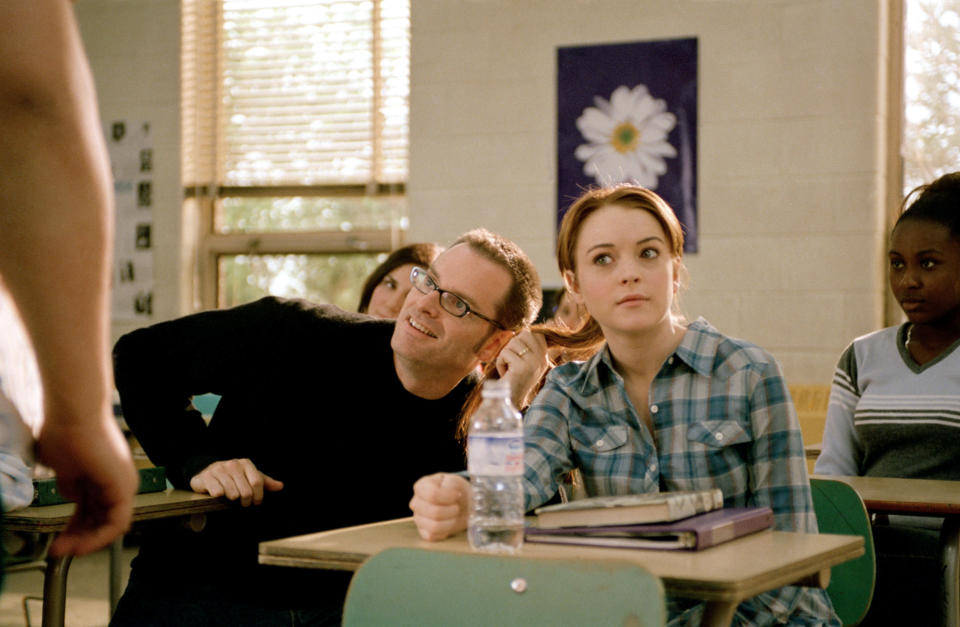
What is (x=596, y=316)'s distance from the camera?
1773mm

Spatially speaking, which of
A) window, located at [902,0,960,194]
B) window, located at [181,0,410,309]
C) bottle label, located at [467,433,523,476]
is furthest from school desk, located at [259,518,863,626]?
window, located at [181,0,410,309]

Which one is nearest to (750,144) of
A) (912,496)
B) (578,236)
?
(912,496)

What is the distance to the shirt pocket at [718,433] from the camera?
162cm

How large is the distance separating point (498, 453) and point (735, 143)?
364cm

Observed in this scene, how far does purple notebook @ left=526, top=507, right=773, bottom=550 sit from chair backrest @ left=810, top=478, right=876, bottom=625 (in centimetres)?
62

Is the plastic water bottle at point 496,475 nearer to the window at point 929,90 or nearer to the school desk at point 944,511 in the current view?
the school desk at point 944,511

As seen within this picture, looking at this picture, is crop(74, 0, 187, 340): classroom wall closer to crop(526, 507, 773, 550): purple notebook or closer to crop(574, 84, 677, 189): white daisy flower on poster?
crop(574, 84, 677, 189): white daisy flower on poster

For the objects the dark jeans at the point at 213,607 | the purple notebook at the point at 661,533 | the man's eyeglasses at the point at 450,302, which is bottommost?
the dark jeans at the point at 213,607

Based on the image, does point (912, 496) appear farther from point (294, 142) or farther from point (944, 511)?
point (294, 142)

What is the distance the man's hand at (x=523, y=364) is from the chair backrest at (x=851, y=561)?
57 centimetres

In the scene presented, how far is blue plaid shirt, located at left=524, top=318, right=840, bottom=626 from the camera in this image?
1614mm

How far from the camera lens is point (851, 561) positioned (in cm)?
193

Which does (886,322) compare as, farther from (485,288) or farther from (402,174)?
(485,288)

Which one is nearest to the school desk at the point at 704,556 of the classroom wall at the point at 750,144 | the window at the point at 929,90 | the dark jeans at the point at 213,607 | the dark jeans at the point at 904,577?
the dark jeans at the point at 213,607
